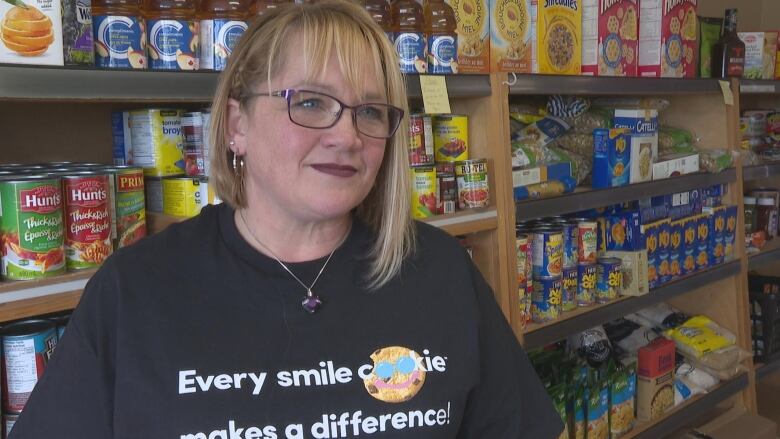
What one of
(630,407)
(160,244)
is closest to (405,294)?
(160,244)

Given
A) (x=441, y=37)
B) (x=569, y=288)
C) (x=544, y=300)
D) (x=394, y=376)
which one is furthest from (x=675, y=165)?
(x=394, y=376)

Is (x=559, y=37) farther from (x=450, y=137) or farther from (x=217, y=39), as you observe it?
(x=217, y=39)

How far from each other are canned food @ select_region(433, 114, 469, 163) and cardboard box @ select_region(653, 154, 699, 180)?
103 centimetres

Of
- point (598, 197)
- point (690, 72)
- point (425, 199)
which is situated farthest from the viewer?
point (690, 72)

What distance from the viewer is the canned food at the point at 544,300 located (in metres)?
2.35

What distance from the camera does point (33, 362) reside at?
1.37 m

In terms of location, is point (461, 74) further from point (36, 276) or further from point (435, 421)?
point (36, 276)

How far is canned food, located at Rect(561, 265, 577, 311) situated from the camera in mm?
2447

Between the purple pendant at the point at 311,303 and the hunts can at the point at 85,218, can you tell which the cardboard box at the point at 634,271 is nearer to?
the purple pendant at the point at 311,303

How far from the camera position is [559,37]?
94.0 inches

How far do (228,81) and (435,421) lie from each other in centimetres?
71

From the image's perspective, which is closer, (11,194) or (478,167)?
(11,194)

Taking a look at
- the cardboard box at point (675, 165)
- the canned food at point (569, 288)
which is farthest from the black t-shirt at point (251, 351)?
the cardboard box at point (675, 165)

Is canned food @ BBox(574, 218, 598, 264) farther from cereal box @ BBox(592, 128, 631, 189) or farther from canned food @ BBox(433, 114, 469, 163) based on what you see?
canned food @ BBox(433, 114, 469, 163)
